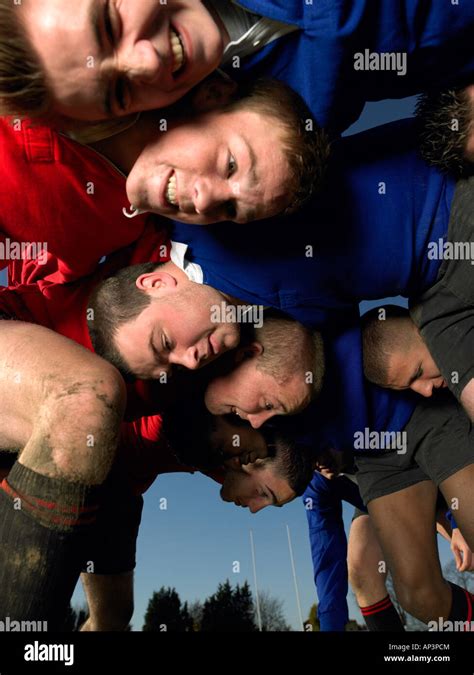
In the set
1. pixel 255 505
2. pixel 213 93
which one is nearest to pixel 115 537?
pixel 255 505

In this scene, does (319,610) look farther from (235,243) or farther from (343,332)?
(235,243)

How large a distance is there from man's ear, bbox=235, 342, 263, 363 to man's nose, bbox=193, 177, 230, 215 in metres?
0.32

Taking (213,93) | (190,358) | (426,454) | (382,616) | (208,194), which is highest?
(213,93)

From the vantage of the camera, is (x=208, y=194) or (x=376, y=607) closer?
(x=208, y=194)

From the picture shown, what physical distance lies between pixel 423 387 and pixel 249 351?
10.8 inches

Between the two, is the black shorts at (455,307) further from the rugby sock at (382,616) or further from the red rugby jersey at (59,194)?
the rugby sock at (382,616)

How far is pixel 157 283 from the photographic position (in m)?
1.08

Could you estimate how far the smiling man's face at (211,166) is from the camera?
845 mm

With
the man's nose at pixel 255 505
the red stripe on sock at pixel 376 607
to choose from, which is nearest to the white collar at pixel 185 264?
the man's nose at pixel 255 505

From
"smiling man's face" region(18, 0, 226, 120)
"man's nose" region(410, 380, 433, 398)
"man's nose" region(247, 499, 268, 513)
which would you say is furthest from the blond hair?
"man's nose" region(247, 499, 268, 513)

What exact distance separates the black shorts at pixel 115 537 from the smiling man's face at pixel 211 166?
738 mm

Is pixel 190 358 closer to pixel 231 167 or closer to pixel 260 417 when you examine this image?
pixel 260 417

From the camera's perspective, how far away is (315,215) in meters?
1.00

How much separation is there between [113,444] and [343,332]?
506 mm
